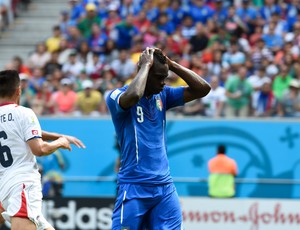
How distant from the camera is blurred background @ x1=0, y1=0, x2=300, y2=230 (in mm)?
15570

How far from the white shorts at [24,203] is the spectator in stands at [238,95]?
357 inches

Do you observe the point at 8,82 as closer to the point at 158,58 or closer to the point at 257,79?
the point at 158,58

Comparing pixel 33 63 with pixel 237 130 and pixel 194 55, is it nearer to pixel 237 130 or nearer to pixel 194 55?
pixel 194 55

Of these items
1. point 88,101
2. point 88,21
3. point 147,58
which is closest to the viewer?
point 147,58

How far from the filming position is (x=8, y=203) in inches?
361

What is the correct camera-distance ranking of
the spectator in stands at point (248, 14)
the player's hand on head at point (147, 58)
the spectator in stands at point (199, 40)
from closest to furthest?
the player's hand on head at point (147, 58)
the spectator in stands at point (199, 40)
the spectator in stands at point (248, 14)

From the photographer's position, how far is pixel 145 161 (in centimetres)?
863

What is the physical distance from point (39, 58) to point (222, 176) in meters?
6.26

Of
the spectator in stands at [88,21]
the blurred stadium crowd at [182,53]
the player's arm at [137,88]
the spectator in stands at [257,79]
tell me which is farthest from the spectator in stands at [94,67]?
the player's arm at [137,88]

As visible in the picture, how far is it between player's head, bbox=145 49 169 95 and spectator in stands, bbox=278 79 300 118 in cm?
915

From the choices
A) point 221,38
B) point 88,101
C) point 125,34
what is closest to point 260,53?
point 221,38

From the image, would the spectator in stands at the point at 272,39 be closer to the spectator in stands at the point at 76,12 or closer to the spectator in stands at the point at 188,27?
the spectator in stands at the point at 188,27

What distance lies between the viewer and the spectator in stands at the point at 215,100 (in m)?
17.9

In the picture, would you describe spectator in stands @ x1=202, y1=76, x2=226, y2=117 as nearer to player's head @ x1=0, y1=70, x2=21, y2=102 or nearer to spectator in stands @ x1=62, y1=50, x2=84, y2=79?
spectator in stands @ x1=62, y1=50, x2=84, y2=79
